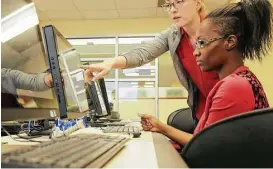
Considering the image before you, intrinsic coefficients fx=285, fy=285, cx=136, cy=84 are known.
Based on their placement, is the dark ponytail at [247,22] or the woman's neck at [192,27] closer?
the dark ponytail at [247,22]

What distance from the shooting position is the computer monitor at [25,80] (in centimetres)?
79

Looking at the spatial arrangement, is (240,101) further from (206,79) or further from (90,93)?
(90,93)

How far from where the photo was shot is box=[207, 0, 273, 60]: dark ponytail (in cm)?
102

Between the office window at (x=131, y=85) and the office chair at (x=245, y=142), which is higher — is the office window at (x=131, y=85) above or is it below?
above

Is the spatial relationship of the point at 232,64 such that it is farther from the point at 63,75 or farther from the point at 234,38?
the point at 63,75

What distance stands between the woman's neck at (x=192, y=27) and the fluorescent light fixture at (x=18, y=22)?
76 centimetres

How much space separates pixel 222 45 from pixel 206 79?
0.35 m

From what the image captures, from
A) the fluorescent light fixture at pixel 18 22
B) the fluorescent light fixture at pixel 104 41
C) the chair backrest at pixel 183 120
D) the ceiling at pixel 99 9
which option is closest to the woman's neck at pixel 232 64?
the fluorescent light fixture at pixel 18 22

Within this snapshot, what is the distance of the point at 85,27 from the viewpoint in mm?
5367

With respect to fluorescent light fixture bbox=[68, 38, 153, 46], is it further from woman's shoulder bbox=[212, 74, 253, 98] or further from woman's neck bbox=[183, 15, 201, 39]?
woman's shoulder bbox=[212, 74, 253, 98]

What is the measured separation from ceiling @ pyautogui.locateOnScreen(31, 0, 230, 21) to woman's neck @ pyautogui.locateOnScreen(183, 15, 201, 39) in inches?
120

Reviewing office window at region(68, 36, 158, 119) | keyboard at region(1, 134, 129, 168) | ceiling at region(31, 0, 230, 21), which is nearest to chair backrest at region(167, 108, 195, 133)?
keyboard at region(1, 134, 129, 168)

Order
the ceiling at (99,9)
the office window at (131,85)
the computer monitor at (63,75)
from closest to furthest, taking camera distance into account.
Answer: the computer monitor at (63,75)
the ceiling at (99,9)
the office window at (131,85)

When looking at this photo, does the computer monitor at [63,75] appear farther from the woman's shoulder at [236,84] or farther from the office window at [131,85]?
the office window at [131,85]
